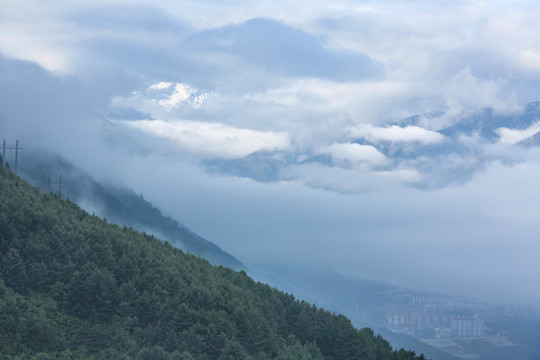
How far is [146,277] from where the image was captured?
5791 centimetres

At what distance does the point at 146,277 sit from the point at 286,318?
15.6 metres

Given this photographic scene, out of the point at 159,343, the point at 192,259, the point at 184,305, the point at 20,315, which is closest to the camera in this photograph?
the point at 20,315

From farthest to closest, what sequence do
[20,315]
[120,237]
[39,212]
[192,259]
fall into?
→ 1. [192,259]
2. [120,237]
3. [39,212]
4. [20,315]

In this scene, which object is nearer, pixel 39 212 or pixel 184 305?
pixel 184 305

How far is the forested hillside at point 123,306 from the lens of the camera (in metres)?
45.8

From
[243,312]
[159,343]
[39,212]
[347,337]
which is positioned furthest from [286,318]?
[39,212]

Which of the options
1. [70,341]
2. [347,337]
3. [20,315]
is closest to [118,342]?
[70,341]

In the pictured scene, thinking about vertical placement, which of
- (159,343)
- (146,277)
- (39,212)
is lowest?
(159,343)

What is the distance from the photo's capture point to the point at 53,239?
57656 millimetres

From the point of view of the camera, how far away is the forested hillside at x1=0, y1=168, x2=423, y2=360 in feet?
150

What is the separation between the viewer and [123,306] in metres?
51.8

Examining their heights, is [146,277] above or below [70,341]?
above

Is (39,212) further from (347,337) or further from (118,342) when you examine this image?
(347,337)

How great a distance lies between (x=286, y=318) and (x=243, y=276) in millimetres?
8408
